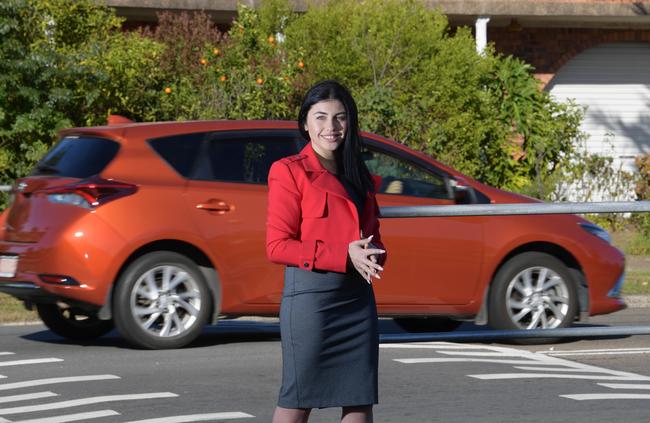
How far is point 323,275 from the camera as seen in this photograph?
5590 millimetres

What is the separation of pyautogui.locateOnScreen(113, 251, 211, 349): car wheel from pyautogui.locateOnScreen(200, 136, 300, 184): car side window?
0.76 meters

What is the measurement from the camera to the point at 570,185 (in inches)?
939

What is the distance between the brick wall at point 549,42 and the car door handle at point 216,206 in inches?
734

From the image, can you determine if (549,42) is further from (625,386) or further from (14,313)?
(625,386)

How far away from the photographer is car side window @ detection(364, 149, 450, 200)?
1188 centimetres

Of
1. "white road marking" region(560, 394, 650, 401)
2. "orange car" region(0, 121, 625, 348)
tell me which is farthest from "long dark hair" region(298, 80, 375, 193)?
"orange car" region(0, 121, 625, 348)

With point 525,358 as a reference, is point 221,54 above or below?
above

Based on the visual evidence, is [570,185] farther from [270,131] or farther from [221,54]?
[270,131]

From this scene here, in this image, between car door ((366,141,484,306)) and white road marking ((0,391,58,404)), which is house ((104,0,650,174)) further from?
white road marking ((0,391,58,404))

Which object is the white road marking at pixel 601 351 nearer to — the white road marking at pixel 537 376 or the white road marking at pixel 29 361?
the white road marking at pixel 537 376

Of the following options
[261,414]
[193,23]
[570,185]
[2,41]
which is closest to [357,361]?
[261,414]

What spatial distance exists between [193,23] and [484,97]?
4565 mm

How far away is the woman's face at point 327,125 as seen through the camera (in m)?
5.68

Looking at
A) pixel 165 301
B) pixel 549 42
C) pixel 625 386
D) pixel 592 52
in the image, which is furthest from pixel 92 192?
pixel 592 52
